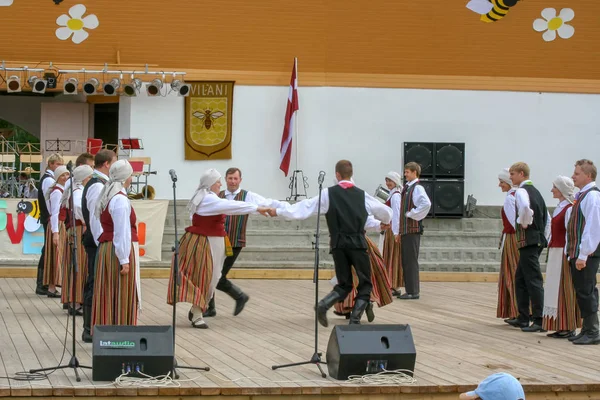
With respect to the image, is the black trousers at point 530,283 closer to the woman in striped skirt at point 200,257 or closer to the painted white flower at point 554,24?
the woman in striped skirt at point 200,257

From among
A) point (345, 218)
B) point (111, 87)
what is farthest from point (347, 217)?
point (111, 87)

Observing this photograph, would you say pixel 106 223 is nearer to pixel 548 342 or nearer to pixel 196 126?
pixel 548 342

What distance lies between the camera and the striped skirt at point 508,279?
9.19m

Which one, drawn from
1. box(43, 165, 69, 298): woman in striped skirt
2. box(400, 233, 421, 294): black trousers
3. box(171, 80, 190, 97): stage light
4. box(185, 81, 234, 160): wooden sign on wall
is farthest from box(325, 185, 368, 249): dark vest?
box(185, 81, 234, 160): wooden sign on wall

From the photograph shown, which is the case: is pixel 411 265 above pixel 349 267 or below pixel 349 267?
below

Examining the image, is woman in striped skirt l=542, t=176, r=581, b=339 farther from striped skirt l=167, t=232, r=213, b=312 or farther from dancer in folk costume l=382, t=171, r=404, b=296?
dancer in folk costume l=382, t=171, r=404, b=296

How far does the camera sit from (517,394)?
317 cm

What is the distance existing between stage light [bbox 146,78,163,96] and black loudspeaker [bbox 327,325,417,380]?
34.5 ft

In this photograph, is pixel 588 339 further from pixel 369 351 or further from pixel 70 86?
pixel 70 86

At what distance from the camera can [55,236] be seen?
1046cm

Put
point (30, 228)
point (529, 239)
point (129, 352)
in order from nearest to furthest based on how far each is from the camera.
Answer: point (129, 352), point (529, 239), point (30, 228)

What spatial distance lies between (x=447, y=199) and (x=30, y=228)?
633 cm

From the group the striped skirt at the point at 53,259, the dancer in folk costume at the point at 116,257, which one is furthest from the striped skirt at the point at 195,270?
the striped skirt at the point at 53,259

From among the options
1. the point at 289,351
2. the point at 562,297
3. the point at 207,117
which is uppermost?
the point at 207,117
